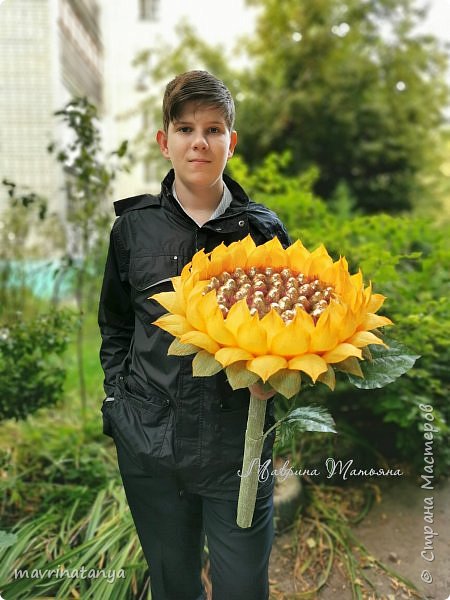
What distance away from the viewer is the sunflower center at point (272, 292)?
38.4 inches

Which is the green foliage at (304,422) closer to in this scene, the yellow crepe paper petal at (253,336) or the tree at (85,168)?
the yellow crepe paper petal at (253,336)

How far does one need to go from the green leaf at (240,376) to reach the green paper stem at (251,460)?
18 centimetres

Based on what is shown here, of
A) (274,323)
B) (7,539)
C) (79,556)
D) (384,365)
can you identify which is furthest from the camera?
(79,556)

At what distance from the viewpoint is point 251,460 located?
3.89 ft

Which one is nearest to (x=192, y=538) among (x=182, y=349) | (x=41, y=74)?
(x=182, y=349)

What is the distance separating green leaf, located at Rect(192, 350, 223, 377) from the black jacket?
324 mm

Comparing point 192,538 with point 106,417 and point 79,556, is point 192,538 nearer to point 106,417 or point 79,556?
point 106,417

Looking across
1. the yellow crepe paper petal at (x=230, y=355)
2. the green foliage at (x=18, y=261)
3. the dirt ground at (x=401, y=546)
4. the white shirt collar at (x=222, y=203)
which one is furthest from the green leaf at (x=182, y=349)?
the green foliage at (x=18, y=261)

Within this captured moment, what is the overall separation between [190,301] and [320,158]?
783 cm

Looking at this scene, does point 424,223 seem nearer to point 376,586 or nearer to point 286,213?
point 286,213

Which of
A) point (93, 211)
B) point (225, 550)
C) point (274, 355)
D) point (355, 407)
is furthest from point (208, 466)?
point (93, 211)

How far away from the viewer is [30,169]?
26.6ft

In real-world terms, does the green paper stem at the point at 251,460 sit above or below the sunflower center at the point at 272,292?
below

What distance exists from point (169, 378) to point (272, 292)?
18.1 inches
